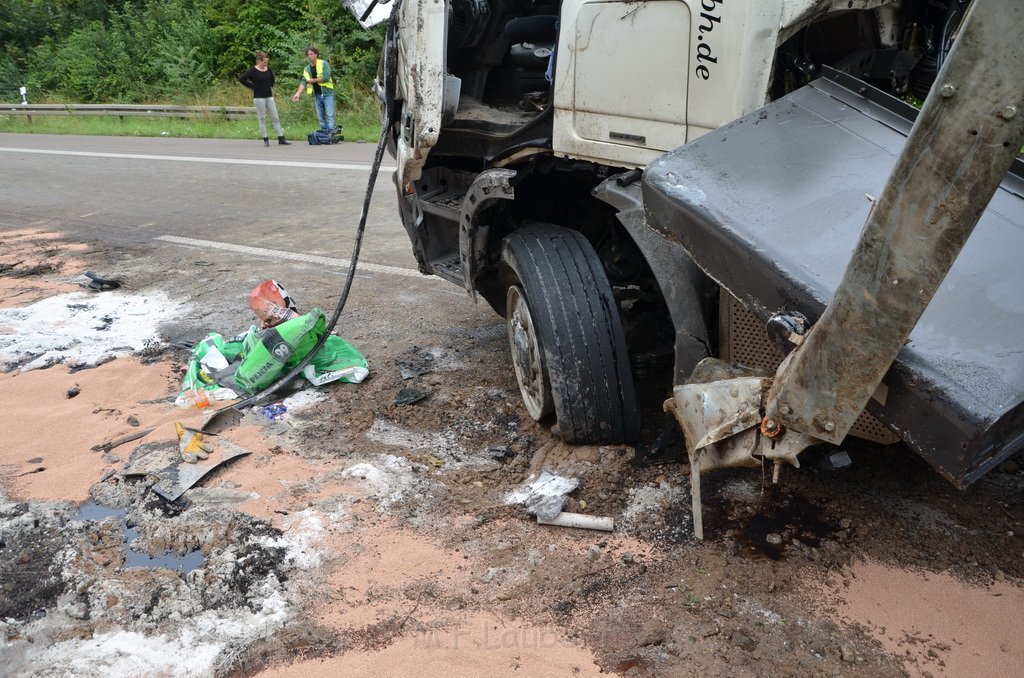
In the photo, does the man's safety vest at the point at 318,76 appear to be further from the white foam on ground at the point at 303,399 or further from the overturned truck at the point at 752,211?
the white foam on ground at the point at 303,399

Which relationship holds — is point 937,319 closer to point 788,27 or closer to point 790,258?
point 790,258

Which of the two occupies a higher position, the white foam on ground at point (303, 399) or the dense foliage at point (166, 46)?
the dense foliage at point (166, 46)

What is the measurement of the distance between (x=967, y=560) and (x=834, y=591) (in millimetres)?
488

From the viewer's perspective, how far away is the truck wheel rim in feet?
11.6

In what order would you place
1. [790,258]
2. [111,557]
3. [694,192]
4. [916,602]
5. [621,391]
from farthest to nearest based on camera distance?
[621,391] < [111,557] < [916,602] < [694,192] < [790,258]

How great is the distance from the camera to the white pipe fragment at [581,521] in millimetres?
3006

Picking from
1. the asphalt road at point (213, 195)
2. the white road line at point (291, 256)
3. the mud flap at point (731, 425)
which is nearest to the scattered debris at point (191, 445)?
the mud flap at point (731, 425)

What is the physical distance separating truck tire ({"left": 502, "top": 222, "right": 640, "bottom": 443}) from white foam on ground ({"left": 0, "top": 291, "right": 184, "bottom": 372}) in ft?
9.91

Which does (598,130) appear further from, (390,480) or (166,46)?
(166,46)

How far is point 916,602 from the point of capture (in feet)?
8.30

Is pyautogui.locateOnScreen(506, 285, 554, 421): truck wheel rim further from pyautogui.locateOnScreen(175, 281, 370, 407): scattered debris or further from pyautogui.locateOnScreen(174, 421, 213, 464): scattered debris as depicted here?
pyautogui.locateOnScreen(174, 421, 213, 464): scattered debris

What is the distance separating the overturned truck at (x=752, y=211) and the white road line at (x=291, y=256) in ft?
6.89

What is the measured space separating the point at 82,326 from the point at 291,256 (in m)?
1.93

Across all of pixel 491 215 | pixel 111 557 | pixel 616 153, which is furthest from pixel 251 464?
pixel 616 153
